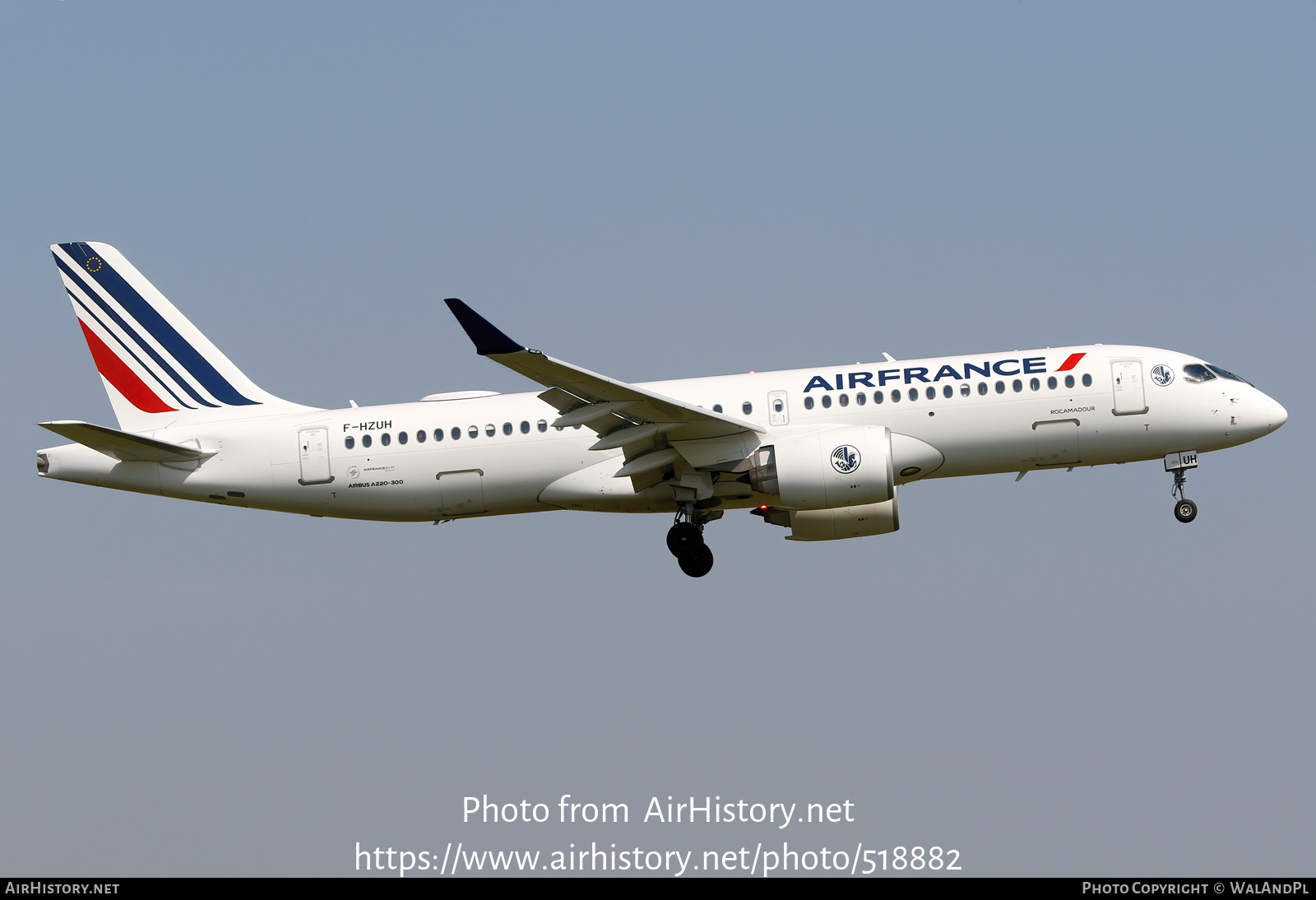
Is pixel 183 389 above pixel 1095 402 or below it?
above

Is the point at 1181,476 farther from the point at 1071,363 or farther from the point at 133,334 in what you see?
the point at 133,334

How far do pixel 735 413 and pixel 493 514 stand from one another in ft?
20.2

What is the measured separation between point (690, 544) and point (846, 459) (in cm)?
452

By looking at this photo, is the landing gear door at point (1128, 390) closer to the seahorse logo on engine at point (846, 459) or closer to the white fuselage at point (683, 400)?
the white fuselage at point (683, 400)

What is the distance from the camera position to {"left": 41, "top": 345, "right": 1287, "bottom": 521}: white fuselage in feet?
107

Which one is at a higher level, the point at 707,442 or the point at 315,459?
the point at 315,459

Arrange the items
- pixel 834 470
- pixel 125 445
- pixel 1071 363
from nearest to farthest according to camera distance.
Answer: pixel 834 470, pixel 1071 363, pixel 125 445

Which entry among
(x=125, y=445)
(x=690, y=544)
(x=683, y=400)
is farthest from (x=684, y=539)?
(x=125, y=445)

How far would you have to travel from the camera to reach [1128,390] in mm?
32969

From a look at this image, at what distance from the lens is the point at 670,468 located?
110 ft

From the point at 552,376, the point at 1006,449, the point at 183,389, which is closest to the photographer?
the point at 552,376

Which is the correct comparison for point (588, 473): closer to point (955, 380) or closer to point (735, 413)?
point (735, 413)

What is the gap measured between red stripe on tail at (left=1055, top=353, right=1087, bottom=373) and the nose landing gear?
29.1ft

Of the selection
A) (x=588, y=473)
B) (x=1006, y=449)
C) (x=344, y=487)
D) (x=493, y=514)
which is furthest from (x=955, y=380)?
(x=344, y=487)
